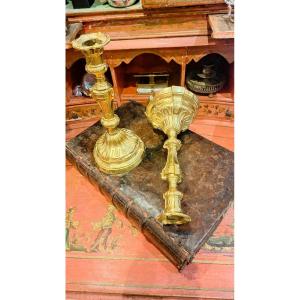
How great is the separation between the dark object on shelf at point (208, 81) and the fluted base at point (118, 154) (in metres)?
0.52

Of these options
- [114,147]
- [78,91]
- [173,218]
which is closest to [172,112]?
[114,147]

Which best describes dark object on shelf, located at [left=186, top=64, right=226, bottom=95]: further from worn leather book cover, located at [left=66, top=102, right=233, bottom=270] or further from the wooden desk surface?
the wooden desk surface

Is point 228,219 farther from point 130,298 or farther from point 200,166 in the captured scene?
point 130,298

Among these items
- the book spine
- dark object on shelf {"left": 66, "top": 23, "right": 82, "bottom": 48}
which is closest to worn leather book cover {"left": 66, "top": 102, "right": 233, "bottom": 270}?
the book spine

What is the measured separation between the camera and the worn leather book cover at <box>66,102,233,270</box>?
0.80m

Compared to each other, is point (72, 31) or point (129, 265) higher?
point (72, 31)

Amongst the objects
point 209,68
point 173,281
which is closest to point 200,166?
point 173,281

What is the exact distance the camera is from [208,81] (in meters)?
1.33

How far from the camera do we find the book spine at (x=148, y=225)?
2.58 ft

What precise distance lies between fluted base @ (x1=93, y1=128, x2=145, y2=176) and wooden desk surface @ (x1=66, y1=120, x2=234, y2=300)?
0.70 feet

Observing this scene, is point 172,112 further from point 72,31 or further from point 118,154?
point 72,31

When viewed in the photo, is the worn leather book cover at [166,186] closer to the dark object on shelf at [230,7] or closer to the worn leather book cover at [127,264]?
the worn leather book cover at [127,264]

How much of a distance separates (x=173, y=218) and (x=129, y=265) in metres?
0.29

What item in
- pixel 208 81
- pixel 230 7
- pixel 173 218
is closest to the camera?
pixel 173 218
